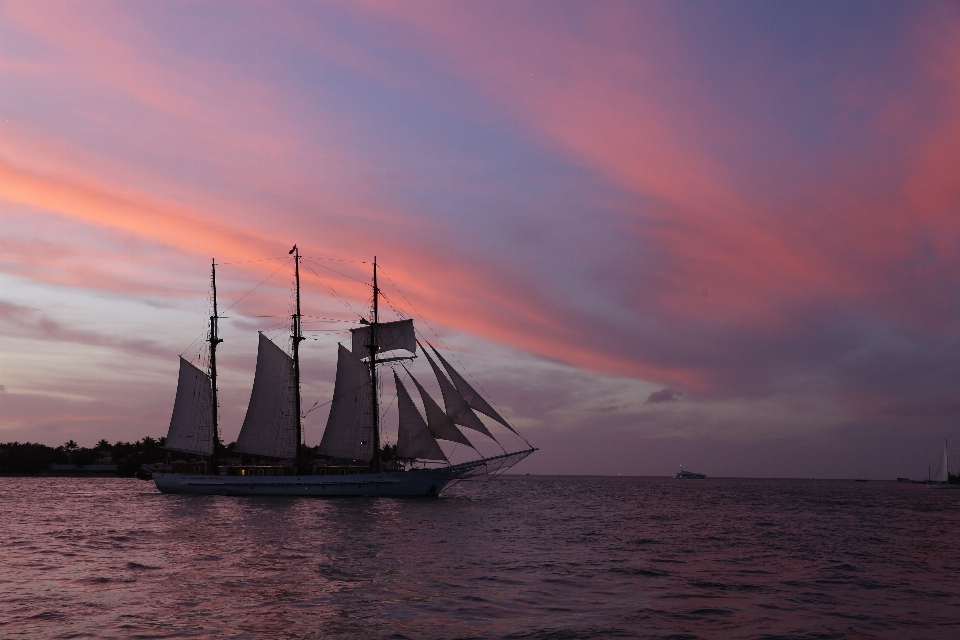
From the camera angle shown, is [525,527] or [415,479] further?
[415,479]

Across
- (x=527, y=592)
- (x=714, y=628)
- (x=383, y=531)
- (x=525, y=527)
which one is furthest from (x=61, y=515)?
(x=714, y=628)

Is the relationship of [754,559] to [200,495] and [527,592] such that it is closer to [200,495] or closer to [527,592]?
[527,592]

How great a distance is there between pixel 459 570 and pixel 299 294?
236ft

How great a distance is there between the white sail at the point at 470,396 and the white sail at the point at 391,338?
12.1m

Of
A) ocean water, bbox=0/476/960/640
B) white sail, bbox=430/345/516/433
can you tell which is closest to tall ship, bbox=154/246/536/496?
white sail, bbox=430/345/516/433

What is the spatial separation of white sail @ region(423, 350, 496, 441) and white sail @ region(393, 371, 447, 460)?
391 cm

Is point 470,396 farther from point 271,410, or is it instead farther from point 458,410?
point 271,410

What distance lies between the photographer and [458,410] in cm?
7838

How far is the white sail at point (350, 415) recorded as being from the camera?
87.8 meters

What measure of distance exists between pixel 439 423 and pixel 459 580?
50629mm

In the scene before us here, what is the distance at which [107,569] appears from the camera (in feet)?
102

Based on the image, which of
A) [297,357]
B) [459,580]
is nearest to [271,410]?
[297,357]

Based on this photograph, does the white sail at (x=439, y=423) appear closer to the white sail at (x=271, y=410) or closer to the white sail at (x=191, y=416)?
the white sail at (x=271, y=410)

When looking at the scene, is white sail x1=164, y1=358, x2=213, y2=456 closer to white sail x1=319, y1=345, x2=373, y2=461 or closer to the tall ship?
the tall ship
